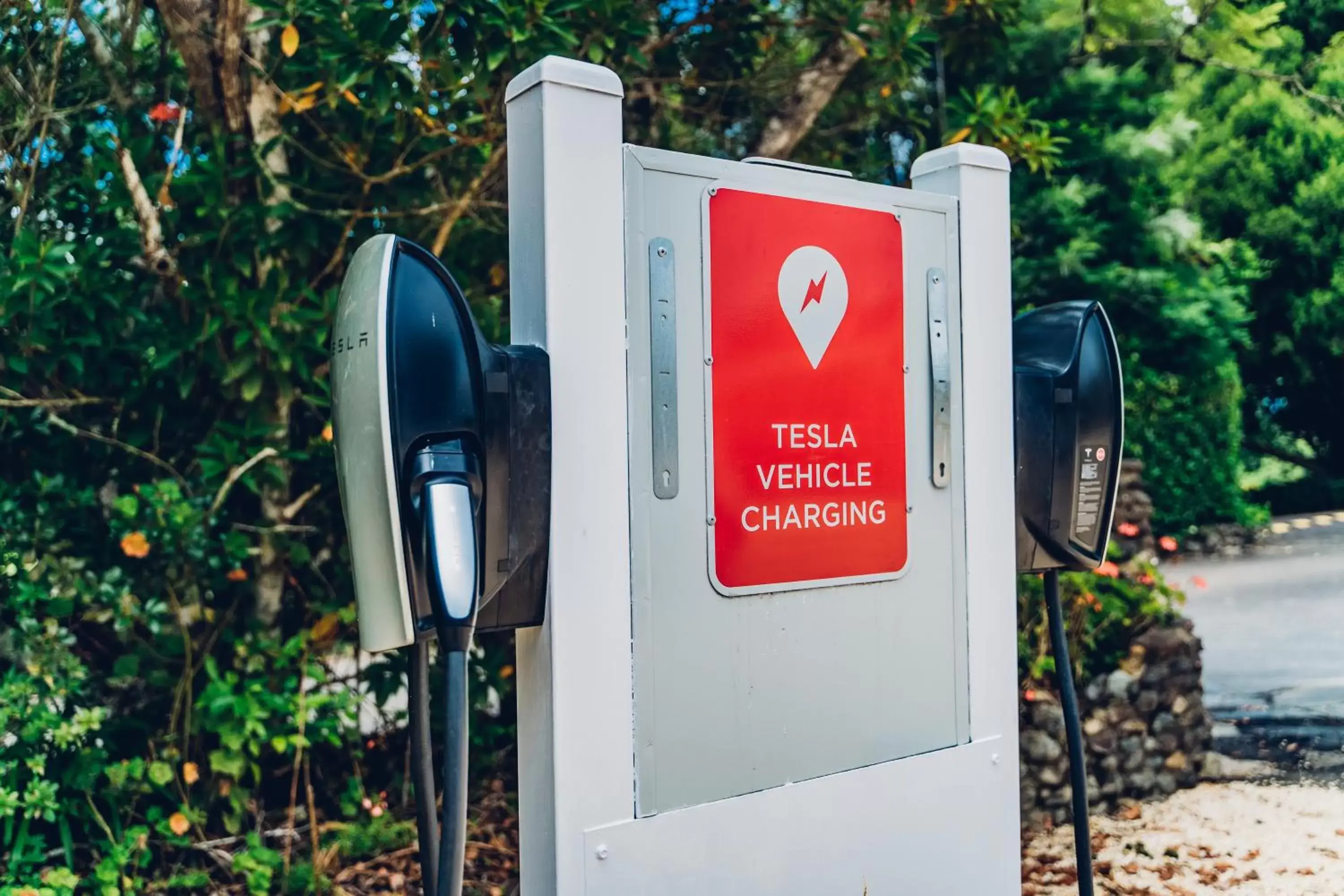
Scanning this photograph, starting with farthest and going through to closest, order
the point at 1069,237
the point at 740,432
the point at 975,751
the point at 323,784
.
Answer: the point at 1069,237 → the point at 323,784 → the point at 975,751 → the point at 740,432

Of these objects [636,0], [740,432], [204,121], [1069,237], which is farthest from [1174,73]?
[740,432]

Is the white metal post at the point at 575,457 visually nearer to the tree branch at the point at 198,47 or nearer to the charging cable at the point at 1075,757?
the charging cable at the point at 1075,757

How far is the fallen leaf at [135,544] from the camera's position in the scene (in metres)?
3.12

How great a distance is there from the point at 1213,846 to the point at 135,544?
12.5 ft

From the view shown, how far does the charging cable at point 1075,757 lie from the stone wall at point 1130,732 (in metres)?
1.95

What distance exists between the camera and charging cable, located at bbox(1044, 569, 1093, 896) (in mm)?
2340

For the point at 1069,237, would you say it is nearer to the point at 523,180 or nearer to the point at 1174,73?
the point at 1174,73

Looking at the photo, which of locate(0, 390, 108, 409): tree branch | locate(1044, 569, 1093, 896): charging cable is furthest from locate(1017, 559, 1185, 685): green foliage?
locate(0, 390, 108, 409): tree branch

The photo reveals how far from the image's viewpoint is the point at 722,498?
72.7 inches

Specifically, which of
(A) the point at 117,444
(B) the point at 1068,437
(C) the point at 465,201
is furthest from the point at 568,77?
(A) the point at 117,444

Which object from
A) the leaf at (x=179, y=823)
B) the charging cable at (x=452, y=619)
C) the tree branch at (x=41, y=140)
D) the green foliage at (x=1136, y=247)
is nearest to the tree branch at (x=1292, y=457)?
the green foliage at (x=1136, y=247)

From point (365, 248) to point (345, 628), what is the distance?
2.22 meters

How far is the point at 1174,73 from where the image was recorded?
9977 millimetres

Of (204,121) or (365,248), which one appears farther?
(204,121)
